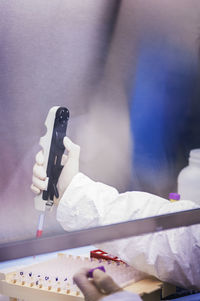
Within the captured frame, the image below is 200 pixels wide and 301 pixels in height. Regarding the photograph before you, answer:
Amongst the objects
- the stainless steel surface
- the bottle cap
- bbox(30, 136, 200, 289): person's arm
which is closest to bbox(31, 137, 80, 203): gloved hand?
bbox(30, 136, 200, 289): person's arm

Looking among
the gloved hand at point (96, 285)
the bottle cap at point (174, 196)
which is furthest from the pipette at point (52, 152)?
the bottle cap at point (174, 196)

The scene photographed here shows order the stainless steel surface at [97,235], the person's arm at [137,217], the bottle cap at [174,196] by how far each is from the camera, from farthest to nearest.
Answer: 1. the bottle cap at [174,196]
2. the person's arm at [137,217]
3. the stainless steel surface at [97,235]

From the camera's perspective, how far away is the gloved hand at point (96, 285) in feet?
3.05

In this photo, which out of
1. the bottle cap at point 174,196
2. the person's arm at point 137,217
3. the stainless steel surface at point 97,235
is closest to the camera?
the stainless steel surface at point 97,235

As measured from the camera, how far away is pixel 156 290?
3.70 ft

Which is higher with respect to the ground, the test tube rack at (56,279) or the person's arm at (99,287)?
the person's arm at (99,287)

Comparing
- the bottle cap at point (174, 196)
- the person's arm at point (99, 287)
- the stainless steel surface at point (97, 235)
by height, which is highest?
the bottle cap at point (174, 196)

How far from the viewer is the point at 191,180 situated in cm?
130

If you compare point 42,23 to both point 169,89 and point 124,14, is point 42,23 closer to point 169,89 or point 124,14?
point 124,14

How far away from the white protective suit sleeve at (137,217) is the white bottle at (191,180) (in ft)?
0.19

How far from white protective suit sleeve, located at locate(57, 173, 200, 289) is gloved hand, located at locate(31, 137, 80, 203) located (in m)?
0.02

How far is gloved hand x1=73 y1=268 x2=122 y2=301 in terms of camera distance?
3.05 feet

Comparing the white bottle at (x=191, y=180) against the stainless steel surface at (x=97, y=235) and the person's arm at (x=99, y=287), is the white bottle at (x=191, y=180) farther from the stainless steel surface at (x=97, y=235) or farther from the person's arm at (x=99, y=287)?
the person's arm at (x=99, y=287)

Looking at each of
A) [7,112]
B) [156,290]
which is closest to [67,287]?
[156,290]
